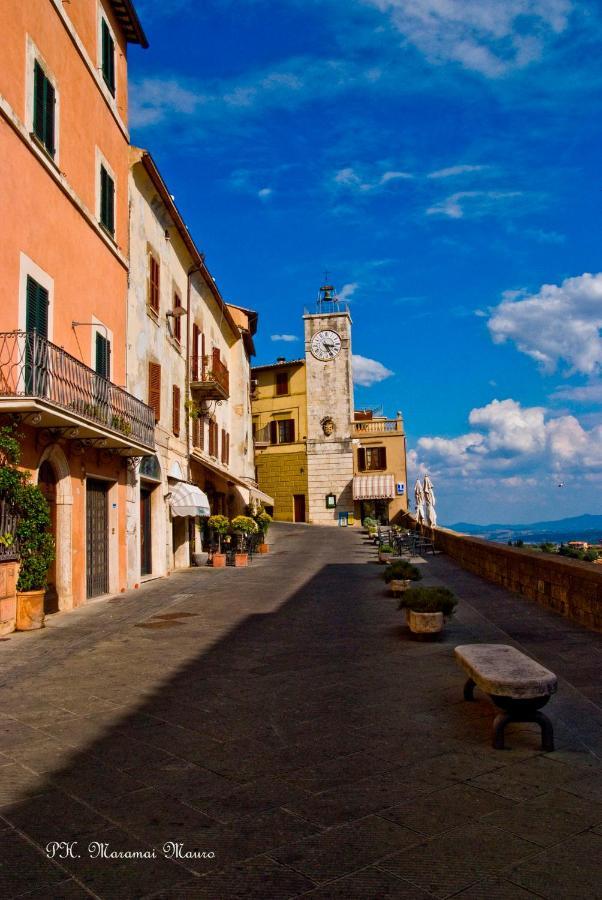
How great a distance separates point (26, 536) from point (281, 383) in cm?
4168

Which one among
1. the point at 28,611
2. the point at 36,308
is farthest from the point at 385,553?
the point at 36,308

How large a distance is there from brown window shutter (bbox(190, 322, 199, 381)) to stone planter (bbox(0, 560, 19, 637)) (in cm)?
1390

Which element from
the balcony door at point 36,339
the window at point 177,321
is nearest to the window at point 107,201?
the balcony door at point 36,339

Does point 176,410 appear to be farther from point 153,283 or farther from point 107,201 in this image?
point 107,201

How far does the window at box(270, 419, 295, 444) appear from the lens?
167 feet

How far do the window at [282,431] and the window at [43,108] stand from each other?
127 feet

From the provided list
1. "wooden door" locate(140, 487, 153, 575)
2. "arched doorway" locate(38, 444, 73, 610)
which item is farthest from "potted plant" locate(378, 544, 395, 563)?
"arched doorway" locate(38, 444, 73, 610)

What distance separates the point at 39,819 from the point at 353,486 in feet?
145

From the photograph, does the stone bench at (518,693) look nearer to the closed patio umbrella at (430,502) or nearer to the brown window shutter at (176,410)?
the brown window shutter at (176,410)

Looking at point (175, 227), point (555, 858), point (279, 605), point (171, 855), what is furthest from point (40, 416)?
point (175, 227)

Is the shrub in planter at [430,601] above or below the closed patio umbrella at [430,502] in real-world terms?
below

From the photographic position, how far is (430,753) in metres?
4.85

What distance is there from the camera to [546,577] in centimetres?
1158

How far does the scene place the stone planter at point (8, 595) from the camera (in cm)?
1016
